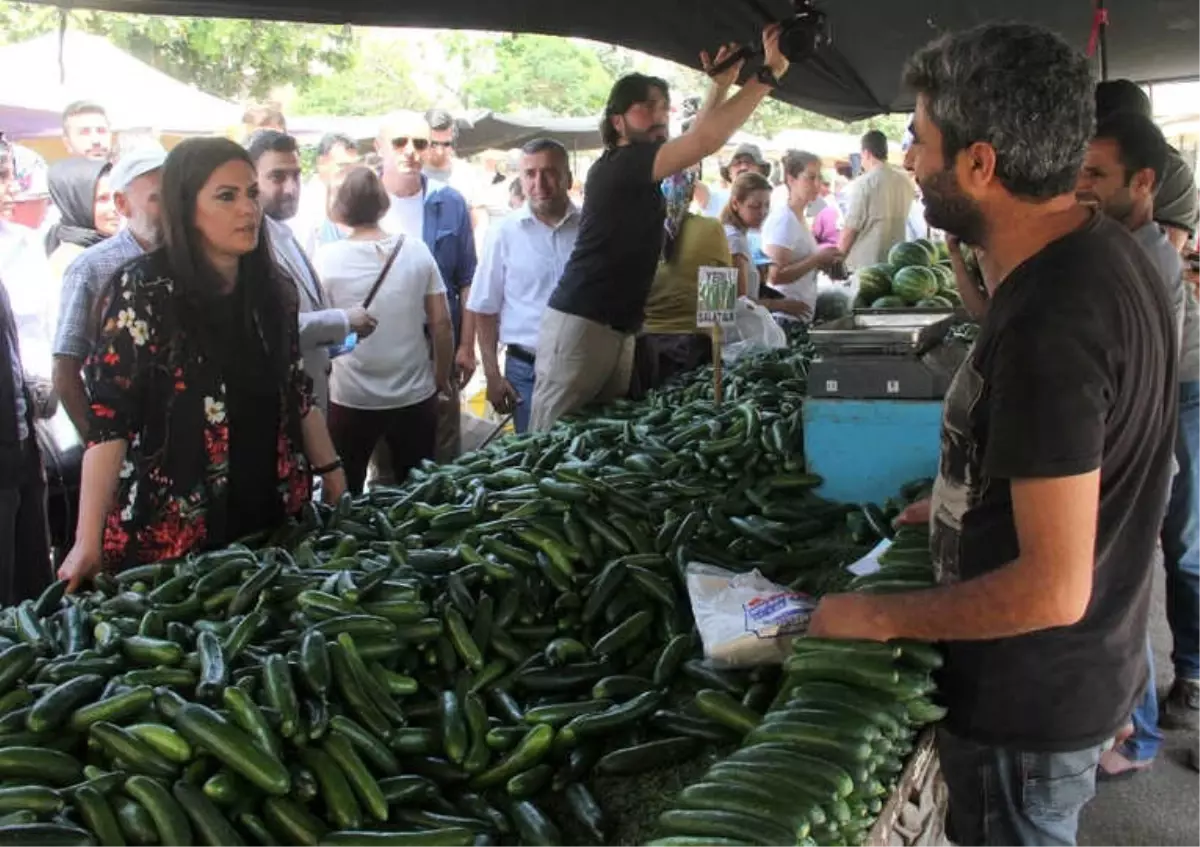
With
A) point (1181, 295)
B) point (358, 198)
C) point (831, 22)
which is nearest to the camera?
point (1181, 295)

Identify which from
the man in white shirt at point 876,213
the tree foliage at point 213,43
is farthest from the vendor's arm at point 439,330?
the tree foliage at point 213,43

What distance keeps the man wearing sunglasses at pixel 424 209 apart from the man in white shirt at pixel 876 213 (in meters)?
3.88

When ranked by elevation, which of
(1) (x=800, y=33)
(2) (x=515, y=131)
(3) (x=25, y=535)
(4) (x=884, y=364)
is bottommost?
(3) (x=25, y=535)

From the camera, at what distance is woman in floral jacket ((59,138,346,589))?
3.16m

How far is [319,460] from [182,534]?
62 cm

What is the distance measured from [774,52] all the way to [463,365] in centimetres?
268

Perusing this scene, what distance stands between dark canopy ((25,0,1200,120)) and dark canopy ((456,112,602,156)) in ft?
28.5

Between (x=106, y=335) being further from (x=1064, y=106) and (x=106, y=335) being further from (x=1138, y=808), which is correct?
(x=1138, y=808)

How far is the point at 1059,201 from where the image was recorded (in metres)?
1.77

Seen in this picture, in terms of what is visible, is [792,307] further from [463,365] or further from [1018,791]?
[1018,791]

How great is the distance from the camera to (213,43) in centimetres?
1995

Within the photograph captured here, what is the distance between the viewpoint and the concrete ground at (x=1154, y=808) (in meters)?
3.61

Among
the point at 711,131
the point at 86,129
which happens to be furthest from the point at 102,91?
the point at 711,131

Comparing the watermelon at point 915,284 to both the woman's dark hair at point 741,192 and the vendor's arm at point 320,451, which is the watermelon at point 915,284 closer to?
the woman's dark hair at point 741,192
